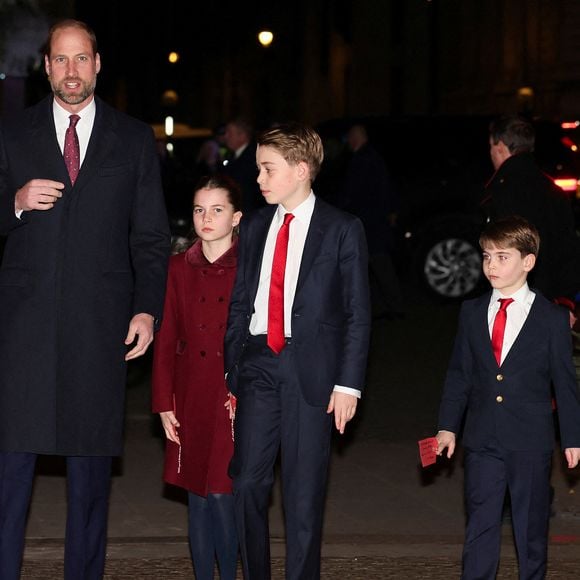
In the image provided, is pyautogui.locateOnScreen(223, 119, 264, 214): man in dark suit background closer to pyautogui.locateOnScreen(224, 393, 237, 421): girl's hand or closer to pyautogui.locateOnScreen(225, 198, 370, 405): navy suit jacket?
pyautogui.locateOnScreen(224, 393, 237, 421): girl's hand

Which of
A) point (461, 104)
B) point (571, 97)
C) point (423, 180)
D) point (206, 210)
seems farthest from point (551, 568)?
point (461, 104)

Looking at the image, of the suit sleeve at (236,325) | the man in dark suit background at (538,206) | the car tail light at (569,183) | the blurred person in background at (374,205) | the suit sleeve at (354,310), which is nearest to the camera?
the suit sleeve at (354,310)

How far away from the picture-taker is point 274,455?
6016mm

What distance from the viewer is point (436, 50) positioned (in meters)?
48.5

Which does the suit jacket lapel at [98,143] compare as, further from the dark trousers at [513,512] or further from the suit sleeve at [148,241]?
the dark trousers at [513,512]

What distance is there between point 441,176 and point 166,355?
533 inches

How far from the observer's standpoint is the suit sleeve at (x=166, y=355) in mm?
6387

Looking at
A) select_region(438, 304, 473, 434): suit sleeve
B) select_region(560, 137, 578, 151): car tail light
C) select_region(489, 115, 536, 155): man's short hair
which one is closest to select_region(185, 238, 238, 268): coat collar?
select_region(438, 304, 473, 434): suit sleeve

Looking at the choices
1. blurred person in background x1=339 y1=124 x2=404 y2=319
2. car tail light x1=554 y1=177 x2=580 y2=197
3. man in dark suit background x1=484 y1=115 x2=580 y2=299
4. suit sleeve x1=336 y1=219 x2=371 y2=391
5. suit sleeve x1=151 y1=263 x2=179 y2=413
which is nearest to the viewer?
suit sleeve x1=336 y1=219 x2=371 y2=391

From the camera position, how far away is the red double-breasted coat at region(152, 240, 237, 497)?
6.34 metres

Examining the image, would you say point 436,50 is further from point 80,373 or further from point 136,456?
point 80,373

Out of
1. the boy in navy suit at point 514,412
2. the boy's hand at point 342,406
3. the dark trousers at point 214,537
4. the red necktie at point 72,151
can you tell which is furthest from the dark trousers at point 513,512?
the red necktie at point 72,151

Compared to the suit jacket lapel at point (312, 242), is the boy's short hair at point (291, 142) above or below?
above

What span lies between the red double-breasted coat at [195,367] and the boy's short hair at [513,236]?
1.05m
